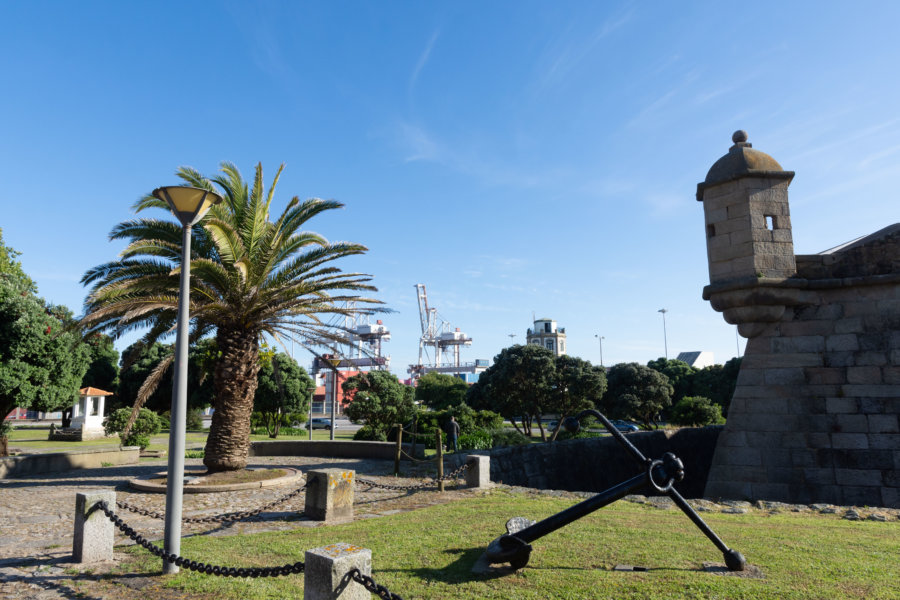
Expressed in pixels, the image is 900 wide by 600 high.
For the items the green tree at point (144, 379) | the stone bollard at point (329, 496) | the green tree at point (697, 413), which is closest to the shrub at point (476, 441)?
the stone bollard at point (329, 496)

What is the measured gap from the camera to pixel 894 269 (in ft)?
30.9

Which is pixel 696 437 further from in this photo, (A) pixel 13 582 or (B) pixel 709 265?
(A) pixel 13 582

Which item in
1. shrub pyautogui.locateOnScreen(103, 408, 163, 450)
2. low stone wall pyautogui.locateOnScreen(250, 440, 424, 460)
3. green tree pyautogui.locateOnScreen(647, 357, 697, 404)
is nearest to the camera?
low stone wall pyautogui.locateOnScreen(250, 440, 424, 460)

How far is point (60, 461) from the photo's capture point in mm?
14242

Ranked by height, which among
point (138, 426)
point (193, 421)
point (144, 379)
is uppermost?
point (144, 379)

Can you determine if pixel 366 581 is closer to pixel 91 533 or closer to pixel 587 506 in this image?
pixel 587 506

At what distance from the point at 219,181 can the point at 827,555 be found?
12.9 m

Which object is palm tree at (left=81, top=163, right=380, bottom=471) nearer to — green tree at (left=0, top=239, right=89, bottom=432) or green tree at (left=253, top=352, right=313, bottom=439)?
green tree at (left=0, top=239, right=89, bottom=432)

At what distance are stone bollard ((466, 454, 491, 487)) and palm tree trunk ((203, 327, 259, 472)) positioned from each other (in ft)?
17.1

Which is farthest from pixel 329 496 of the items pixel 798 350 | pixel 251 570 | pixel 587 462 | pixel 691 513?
pixel 798 350

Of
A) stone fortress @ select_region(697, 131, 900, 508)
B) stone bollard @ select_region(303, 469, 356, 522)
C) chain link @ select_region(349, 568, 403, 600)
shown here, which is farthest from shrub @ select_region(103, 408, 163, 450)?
stone fortress @ select_region(697, 131, 900, 508)

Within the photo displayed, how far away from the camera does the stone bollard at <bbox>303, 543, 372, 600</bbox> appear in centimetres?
343

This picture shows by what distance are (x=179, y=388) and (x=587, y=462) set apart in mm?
11539

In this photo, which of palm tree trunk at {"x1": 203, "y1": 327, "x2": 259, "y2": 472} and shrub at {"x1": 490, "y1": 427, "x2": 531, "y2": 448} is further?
shrub at {"x1": 490, "y1": 427, "x2": 531, "y2": 448}
